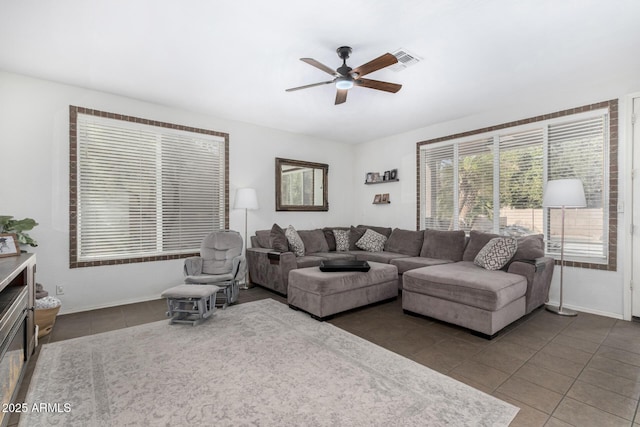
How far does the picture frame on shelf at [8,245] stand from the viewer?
8.36 feet

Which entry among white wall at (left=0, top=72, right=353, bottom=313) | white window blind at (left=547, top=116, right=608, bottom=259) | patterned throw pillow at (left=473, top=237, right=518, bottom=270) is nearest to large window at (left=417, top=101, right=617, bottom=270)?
white window blind at (left=547, top=116, right=608, bottom=259)

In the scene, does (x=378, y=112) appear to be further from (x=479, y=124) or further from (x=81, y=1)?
(x=81, y=1)

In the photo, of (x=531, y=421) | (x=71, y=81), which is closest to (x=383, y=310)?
(x=531, y=421)

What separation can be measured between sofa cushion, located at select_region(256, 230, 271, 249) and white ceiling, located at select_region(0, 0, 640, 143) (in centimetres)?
202

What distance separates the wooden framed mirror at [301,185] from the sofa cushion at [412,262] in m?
2.10

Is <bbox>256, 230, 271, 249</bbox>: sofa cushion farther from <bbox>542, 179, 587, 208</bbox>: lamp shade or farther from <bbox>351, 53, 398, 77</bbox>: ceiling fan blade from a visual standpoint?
<bbox>542, 179, 587, 208</bbox>: lamp shade

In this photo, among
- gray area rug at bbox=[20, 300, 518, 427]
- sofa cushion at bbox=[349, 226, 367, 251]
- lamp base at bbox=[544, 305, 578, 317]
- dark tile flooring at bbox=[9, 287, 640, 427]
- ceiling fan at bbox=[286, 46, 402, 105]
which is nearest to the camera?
gray area rug at bbox=[20, 300, 518, 427]

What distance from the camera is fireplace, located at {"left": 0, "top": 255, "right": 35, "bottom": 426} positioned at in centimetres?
167

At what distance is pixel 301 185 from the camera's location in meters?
5.89

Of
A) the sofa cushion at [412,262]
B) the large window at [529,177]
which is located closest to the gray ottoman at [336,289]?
the sofa cushion at [412,262]

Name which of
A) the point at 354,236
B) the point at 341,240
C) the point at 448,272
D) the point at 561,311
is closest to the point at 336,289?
the point at 448,272

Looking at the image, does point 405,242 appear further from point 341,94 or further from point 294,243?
point 341,94

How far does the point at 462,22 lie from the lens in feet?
7.88

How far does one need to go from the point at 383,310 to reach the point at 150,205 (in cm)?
346
